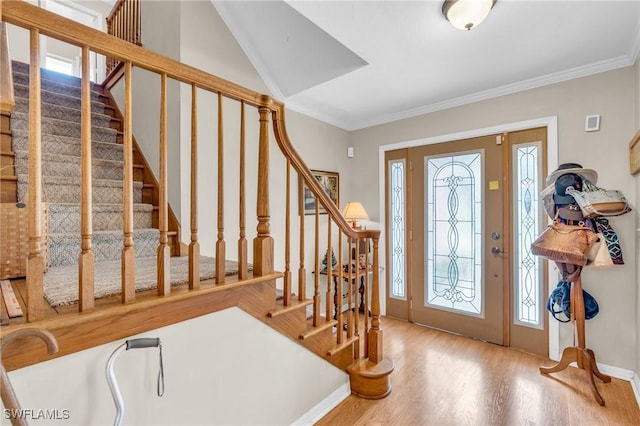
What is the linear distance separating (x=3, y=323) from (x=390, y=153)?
348 centimetres

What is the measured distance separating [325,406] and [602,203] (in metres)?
2.30

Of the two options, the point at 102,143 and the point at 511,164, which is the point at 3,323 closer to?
the point at 102,143

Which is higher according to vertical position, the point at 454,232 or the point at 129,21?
the point at 129,21

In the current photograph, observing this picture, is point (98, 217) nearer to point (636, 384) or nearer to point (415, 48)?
point (415, 48)

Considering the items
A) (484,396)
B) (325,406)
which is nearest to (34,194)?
(325,406)

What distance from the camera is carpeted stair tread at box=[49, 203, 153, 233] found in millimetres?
1910

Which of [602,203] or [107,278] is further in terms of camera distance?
[602,203]

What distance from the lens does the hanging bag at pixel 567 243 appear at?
2.08 m

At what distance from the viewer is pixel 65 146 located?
242 centimetres

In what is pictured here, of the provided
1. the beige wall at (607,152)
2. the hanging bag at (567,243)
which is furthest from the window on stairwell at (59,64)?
the hanging bag at (567,243)

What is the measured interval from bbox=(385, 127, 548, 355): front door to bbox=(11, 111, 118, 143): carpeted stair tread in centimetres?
296

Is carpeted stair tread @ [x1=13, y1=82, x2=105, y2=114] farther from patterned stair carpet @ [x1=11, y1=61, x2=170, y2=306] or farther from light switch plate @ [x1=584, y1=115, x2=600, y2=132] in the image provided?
light switch plate @ [x1=584, y1=115, x2=600, y2=132]

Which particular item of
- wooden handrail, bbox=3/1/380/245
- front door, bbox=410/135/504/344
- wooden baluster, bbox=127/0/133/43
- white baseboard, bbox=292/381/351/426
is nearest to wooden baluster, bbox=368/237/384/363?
white baseboard, bbox=292/381/351/426

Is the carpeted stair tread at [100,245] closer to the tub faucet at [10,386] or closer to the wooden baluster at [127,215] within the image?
the wooden baluster at [127,215]
